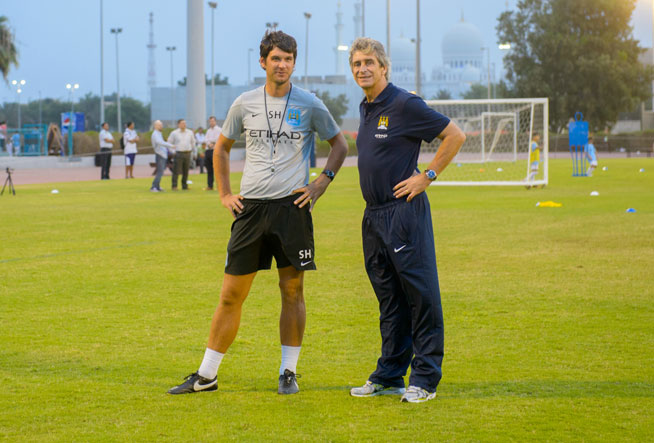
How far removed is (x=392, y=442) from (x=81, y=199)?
63.5 ft

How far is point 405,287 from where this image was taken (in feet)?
17.3

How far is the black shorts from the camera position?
211 inches

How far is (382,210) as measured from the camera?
527 cm

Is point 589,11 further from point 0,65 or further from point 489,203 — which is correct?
point 489,203

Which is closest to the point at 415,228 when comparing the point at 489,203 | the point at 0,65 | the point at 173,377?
the point at 173,377

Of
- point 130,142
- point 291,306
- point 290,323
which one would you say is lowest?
point 290,323

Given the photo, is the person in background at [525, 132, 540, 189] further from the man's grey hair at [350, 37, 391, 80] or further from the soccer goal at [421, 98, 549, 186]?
the man's grey hair at [350, 37, 391, 80]

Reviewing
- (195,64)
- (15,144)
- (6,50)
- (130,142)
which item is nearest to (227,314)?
(130,142)

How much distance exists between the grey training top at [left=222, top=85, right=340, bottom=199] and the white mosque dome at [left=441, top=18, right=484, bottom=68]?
571 ft

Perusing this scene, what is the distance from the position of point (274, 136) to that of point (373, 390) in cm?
159

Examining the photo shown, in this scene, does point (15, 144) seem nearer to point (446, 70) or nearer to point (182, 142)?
point (182, 142)

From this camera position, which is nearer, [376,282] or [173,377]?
[376,282]

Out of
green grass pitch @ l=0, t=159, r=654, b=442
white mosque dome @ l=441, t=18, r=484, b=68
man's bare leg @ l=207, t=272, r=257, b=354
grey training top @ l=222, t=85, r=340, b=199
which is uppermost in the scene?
white mosque dome @ l=441, t=18, r=484, b=68

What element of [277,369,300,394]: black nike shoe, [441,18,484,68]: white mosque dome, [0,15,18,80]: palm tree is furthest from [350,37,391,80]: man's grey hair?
[441,18,484,68]: white mosque dome
